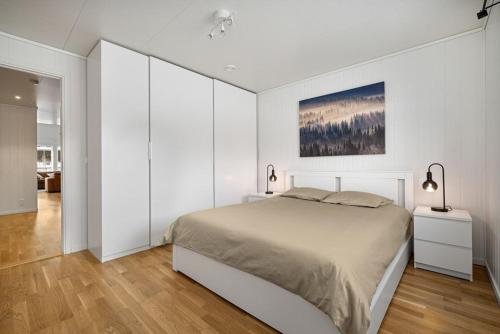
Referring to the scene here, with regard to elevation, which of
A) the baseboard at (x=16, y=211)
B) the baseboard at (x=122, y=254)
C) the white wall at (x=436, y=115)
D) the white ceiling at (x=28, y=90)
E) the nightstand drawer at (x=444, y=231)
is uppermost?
the white ceiling at (x=28, y=90)

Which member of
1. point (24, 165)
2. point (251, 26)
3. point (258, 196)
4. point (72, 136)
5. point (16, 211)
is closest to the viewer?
point (251, 26)

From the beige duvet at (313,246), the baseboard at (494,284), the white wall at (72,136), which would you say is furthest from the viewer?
the white wall at (72,136)

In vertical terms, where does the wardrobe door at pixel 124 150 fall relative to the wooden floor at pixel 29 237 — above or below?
above

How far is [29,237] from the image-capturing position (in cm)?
347

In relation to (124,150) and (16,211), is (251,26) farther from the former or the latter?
(16,211)

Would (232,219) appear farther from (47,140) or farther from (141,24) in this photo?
(47,140)

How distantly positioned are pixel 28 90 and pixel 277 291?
5.49 metres

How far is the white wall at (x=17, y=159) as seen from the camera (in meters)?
5.01

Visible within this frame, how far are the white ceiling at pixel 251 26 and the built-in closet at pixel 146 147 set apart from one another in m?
0.30

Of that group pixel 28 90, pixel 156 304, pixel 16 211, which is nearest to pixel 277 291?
pixel 156 304

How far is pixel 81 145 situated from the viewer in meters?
2.97

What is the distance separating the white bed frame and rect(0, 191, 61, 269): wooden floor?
1899mm

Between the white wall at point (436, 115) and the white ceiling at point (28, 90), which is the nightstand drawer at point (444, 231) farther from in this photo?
the white ceiling at point (28, 90)

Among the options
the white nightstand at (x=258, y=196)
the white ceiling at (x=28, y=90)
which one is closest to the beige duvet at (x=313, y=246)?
the white nightstand at (x=258, y=196)
